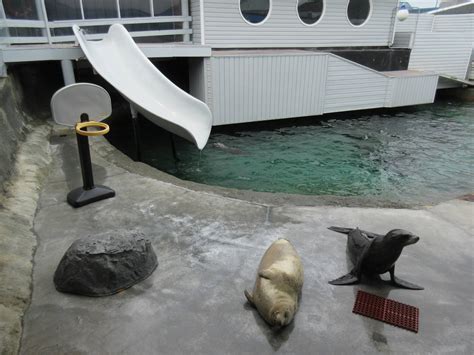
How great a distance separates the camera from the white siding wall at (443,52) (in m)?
11.6

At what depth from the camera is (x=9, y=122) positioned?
179 inches

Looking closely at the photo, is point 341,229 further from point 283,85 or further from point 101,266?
point 283,85

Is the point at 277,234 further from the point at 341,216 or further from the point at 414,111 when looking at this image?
the point at 414,111

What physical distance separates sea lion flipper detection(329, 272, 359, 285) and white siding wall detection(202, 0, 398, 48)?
24.2 feet

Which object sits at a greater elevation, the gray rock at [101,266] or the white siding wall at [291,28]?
the white siding wall at [291,28]

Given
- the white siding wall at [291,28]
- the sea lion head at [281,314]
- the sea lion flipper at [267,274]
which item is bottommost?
the sea lion head at [281,314]

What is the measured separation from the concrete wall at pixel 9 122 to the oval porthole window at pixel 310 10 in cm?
718

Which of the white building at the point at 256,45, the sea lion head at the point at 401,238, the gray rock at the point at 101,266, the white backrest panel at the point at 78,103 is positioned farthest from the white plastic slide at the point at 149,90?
the sea lion head at the point at 401,238

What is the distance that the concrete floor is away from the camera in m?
1.98

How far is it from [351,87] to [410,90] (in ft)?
7.45

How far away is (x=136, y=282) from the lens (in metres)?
2.40

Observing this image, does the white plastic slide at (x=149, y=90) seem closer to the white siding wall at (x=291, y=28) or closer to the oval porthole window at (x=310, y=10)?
the white siding wall at (x=291, y=28)

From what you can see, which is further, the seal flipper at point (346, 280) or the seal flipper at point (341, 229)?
the seal flipper at point (341, 229)

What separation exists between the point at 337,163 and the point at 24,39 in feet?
21.3
